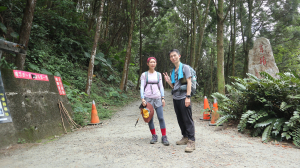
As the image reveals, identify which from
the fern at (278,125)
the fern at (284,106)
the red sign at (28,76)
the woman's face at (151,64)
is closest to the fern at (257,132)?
the fern at (278,125)

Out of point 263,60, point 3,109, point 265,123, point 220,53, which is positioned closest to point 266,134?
point 265,123

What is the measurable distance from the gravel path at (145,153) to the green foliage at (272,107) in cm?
35

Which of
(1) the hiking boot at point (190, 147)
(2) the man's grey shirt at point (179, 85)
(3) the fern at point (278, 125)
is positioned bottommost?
(1) the hiking boot at point (190, 147)

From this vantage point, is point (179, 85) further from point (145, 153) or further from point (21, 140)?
point (21, 140)

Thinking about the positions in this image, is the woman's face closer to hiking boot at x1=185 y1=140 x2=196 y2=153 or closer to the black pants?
the black pants

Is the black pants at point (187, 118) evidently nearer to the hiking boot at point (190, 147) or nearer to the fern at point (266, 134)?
the hiking boot at point (190, 147)

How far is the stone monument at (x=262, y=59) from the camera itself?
8719mm

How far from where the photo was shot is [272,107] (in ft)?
17.2

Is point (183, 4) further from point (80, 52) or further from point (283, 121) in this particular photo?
point (283, 121)

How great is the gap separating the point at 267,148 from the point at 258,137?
0.88m

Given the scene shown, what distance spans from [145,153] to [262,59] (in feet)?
26.1

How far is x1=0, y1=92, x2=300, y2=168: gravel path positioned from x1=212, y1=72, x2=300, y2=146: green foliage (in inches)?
13.9

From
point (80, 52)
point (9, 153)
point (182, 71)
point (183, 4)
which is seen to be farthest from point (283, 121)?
point (183, 4)

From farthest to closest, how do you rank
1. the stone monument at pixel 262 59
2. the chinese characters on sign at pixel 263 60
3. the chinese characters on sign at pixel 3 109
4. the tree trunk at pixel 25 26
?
1. the chinese characters on sign at pixel 263 60
2. the stone monument at pixel 262 59
3. the tree trunk at pixel 25 26
4. the chinese characters on sign at pixel 3 109
